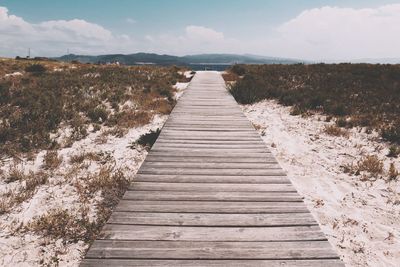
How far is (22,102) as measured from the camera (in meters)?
11.4

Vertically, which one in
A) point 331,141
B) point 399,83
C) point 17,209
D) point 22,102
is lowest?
point 17,209

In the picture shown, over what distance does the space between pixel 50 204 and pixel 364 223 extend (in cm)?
519

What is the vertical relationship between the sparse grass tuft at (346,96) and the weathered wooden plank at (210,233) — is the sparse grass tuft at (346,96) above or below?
above

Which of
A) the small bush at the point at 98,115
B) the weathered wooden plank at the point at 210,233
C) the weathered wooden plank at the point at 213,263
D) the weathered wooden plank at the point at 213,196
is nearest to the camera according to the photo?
the weathered wooden plank at the point at 213,263

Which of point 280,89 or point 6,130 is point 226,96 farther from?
point 6,130

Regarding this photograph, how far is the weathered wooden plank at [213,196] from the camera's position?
3584 millimetres

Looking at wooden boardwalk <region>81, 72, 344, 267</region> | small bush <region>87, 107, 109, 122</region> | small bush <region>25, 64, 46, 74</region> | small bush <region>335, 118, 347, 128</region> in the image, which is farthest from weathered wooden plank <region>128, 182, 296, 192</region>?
small bush <region>25, 64, 46, 74</region>

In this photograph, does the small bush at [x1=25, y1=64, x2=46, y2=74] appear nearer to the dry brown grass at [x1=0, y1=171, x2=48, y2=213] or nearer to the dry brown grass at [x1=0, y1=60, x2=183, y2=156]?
the dry brown grass at [x1=0, y1=60, x2=183, y2=156]

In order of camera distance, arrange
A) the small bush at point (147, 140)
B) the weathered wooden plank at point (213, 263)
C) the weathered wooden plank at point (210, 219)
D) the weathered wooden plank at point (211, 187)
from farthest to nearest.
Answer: the small bush at point (147, 140) < the weathered wooden plank at point (211, 187) < the weathered wooden plank at point (210, 219) < the weathered wooden plank at point (213, 263)

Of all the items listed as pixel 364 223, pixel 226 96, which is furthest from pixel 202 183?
pixel 226 96

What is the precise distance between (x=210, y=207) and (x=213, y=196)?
27 cm

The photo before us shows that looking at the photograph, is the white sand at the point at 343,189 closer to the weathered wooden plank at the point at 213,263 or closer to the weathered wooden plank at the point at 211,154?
the weathered wooden plank at the point at 211,154

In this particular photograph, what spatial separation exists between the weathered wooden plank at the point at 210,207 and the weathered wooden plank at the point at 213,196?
8 cm

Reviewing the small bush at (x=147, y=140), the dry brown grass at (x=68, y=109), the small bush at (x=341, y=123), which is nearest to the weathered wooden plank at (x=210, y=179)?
the small bush at (x=147, y=140)
